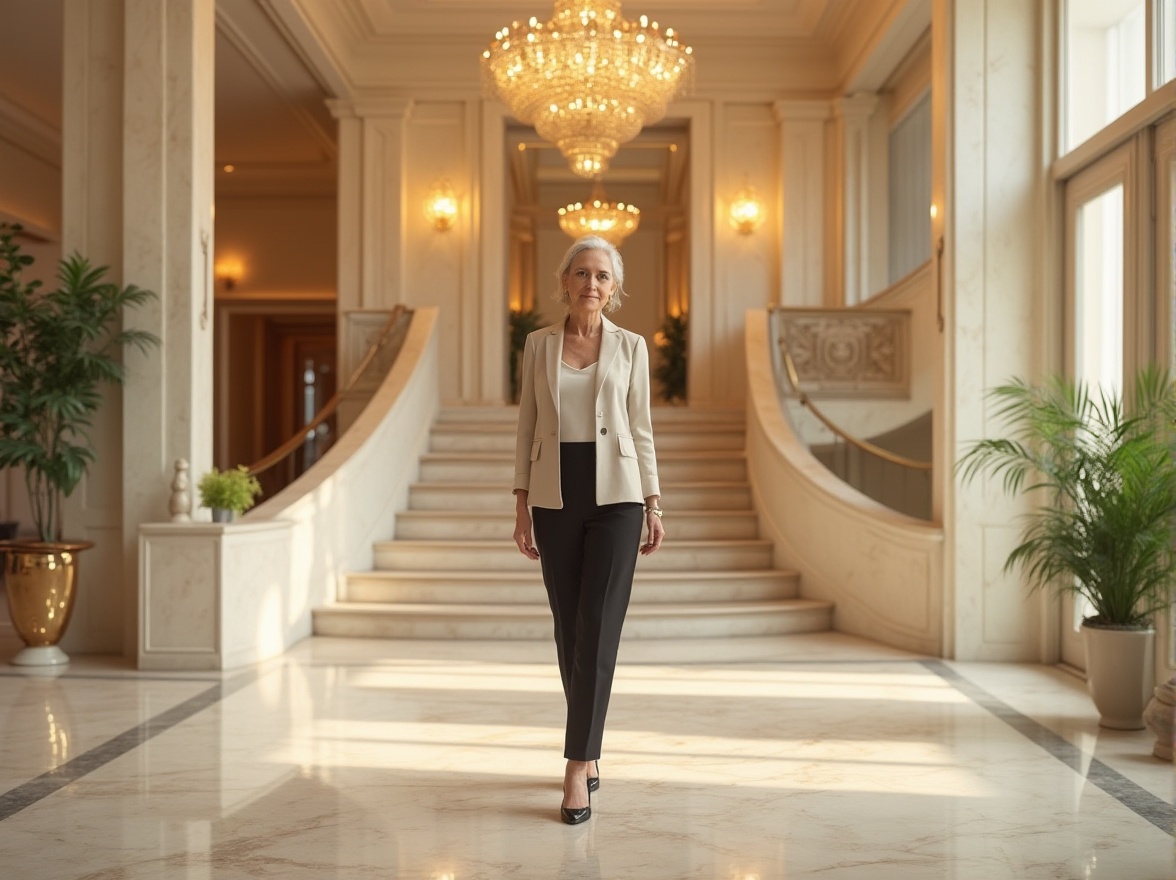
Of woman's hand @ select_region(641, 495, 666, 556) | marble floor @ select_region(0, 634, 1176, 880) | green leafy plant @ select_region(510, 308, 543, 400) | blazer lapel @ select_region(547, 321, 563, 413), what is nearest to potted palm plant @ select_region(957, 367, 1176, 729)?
marble floor @ select_region(0, 634, 1176, 880)

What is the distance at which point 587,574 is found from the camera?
3.68 meters

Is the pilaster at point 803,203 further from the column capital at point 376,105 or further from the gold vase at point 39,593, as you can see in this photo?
the gold vase at point 39,593

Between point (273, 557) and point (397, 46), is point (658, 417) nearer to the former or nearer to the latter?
point (397, 46)

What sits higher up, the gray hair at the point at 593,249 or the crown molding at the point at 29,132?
the crown molding at the point at 29,132

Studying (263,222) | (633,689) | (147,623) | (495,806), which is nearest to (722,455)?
(633,689)

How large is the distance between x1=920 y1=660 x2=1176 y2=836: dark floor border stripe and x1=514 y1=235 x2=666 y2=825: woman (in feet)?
5.66

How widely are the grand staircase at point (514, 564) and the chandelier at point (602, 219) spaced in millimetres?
3178

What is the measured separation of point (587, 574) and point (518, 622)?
382 cm

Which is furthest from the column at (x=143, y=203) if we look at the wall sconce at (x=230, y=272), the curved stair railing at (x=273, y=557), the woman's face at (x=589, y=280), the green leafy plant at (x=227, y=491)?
the wall sconce at (x=230, y=272)

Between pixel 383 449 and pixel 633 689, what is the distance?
3.66 meters

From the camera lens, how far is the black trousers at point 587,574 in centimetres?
366

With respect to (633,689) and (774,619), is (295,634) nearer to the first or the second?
(633,689)

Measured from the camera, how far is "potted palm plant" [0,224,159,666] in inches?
248

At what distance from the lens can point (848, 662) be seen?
21.8ft
